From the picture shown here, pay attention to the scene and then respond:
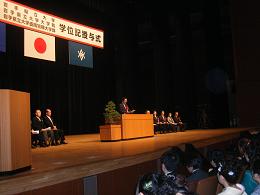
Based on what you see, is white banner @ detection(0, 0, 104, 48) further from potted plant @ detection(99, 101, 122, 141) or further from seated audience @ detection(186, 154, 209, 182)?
seated audience @ detection(186, 154, 209, 182)

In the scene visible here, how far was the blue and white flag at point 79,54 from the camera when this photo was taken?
7801 millimetres

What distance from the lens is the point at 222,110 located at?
537 inches

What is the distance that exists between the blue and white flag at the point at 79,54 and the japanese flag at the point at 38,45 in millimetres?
639

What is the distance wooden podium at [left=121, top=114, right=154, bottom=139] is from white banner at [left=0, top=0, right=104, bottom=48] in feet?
6.17

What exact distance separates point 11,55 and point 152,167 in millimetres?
6131

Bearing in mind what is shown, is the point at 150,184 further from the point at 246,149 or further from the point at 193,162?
the point at 246,149

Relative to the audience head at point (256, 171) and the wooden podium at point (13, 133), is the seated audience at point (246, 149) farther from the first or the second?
the wooden podium at point (13, 133)

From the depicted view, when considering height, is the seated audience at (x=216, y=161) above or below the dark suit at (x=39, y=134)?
below

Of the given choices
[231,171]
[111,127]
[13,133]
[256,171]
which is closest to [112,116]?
[111,127]

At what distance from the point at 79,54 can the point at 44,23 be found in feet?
4.58

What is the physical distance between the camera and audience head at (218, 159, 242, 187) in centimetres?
206

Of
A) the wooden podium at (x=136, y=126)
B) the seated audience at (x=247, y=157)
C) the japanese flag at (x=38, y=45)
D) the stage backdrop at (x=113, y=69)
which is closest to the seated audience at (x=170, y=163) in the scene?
the seated audience at (x=247, y=157)

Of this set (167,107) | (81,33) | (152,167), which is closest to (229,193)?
(152,167)

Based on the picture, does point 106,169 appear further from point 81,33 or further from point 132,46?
point 132,46
